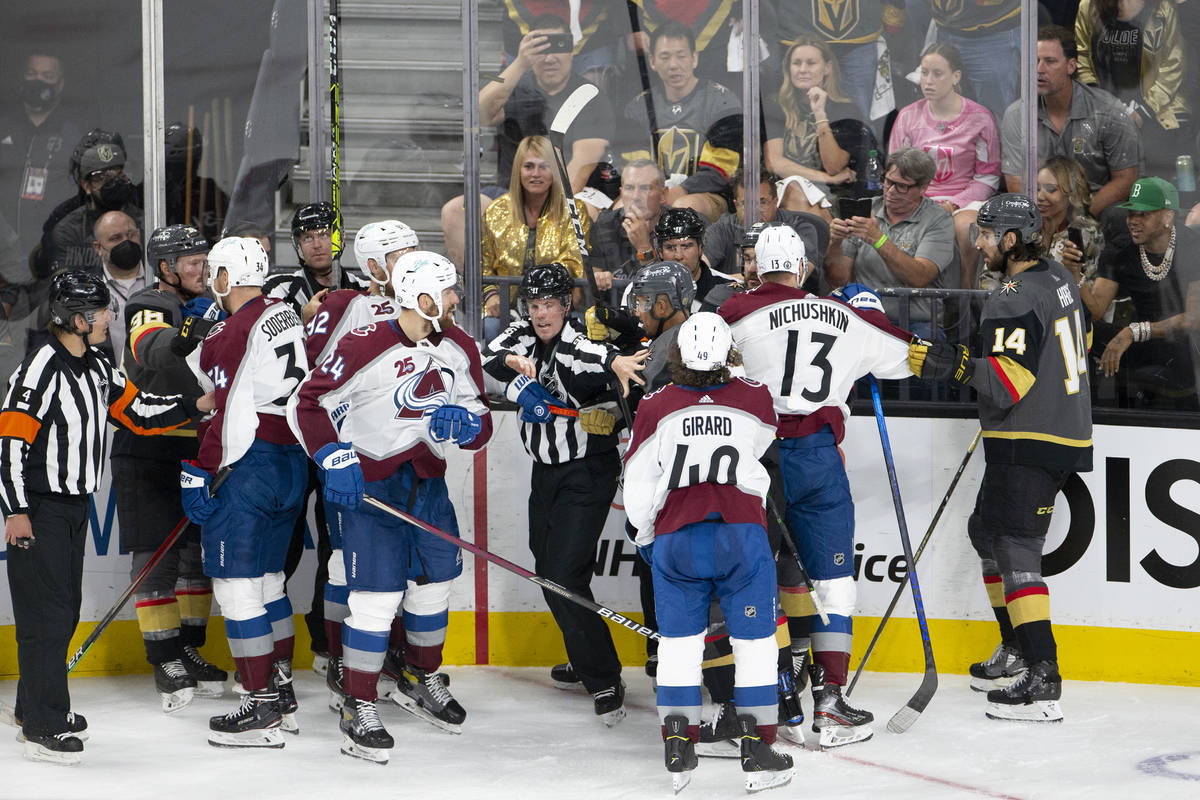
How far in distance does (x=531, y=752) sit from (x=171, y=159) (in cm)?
259

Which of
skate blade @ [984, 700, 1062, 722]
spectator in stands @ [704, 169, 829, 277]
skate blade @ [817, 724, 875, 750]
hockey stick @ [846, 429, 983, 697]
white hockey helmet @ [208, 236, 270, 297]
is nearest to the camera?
skate blade @ [817, 724, 875, 750]

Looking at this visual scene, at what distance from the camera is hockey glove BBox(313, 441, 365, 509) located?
392 cm

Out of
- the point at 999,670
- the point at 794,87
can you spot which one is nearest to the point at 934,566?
the point at 999,670

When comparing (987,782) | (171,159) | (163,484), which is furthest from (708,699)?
(171,159)

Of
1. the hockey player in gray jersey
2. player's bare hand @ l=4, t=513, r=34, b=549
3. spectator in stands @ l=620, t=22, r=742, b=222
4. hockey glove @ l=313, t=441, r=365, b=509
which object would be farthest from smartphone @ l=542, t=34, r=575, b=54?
player's bare hand @ l=4, t=513, r=34, b=549

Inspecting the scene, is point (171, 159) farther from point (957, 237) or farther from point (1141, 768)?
point (1141, 768)

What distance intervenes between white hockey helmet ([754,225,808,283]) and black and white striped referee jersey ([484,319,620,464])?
0.56 metres

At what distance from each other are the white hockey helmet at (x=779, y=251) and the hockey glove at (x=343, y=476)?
1.32 metres

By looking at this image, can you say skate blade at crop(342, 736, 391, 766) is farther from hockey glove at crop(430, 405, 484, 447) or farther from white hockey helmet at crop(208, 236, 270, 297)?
white hockey helmet at crop(208, 236, 270, 297)

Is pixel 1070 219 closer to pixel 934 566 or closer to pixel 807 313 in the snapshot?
pixel 934 566

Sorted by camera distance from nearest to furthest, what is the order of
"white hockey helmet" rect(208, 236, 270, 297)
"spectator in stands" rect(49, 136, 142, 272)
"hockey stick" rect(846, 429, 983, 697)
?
"white hockey helmet" rect(208, 236, 270, 297), "hockey stick" rect(846, 429, 983, 697), "spectator in stands" rect(49, 136, 142, 272)

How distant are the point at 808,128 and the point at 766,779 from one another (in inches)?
104

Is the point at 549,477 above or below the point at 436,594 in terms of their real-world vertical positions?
above

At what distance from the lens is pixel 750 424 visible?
12.2ft
